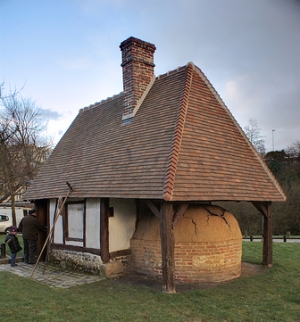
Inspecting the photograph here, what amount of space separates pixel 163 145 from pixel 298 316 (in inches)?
181

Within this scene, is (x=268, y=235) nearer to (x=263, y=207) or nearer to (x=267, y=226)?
(x=267, y=226)

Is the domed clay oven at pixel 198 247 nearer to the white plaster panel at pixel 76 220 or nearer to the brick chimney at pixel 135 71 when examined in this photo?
the white plaster panel at pixel 76 220

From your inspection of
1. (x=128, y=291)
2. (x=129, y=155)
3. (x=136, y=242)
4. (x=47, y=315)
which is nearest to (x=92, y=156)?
(x=129, y=155)

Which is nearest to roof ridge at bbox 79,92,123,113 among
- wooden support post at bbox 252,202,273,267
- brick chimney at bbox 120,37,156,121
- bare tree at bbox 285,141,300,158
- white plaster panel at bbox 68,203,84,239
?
brick chimney at bbox 120,37,156,121

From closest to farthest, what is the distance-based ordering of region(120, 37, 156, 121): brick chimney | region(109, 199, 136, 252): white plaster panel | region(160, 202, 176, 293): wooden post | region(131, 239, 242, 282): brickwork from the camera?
1. region(160, 202, 176, 293): wooden post
2. region(131, 239, 242, 282): brickwork
3. region(109, 199, 136, 252): white plaster panel
4. region(120, 37, 156, 121): brick chimney

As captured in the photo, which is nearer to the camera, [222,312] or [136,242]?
[222,312]

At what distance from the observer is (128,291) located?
7426 millimetres

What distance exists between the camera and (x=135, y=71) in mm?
10828

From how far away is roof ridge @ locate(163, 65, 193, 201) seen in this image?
6.98m

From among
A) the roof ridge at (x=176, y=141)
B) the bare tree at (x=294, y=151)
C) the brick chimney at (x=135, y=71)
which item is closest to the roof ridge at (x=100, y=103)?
the brick chimney at (x=135, y=71)

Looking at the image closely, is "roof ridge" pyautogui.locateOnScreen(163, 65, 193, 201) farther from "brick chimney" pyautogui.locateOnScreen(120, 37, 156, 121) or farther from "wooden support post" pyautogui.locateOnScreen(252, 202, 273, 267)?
"wooden support post" pyautogui.locateOnScreen(252, 202, 273, 267)

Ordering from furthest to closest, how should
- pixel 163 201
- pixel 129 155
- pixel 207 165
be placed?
pixel 129 155 < pixel 207 165 < pixel 163 201

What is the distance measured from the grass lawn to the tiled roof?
210cm

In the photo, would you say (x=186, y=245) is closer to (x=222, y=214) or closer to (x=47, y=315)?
(x=222, y=214)
